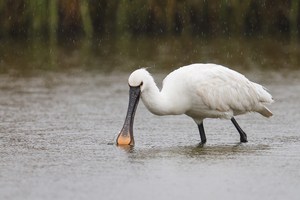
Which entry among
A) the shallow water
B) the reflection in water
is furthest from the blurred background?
the reflection in water

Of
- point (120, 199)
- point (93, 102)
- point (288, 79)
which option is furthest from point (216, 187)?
point (288, 79)

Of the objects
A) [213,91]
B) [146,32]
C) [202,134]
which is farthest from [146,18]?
[202,134]

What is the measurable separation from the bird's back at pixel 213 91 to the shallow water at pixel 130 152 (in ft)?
0.90

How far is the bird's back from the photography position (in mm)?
9883

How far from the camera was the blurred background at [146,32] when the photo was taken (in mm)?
17672

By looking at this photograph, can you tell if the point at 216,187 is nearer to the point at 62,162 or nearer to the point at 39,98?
the point at 62,162

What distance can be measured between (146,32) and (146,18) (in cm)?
50

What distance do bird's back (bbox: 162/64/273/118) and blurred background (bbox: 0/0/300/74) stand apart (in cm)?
643

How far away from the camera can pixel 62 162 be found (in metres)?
8.65

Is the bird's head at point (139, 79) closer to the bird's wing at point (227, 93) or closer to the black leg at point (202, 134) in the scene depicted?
the bird's wing at point (227, 93)

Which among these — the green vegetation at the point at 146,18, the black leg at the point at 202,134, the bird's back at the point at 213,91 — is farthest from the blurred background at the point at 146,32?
the black leg at the point at 202,134

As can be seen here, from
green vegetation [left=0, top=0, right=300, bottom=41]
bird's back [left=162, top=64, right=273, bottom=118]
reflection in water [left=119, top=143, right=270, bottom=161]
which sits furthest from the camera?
green vegetation [left=0, top=0, right=300, bottom=41]

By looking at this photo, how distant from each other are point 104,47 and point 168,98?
9.59m

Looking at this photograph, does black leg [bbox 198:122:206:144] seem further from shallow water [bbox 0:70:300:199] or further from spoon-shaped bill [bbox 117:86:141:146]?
spoon-shaped bill [bbox 117:86:141:146]
